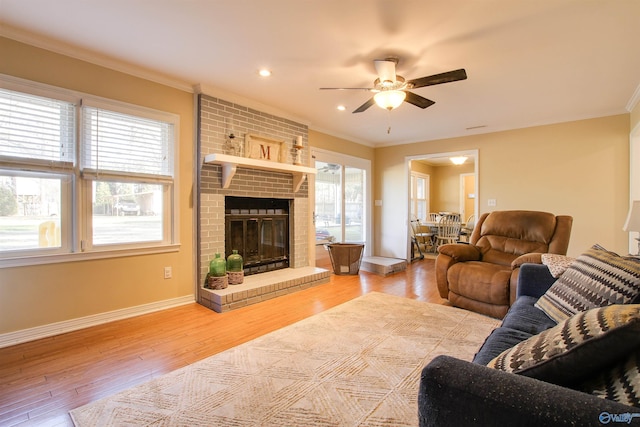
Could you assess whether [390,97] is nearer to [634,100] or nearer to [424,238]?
[634,100]

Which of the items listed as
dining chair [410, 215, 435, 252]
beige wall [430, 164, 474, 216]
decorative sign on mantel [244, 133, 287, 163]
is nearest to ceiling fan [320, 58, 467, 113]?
decorative sign on mantel [244, 133, 287, 163]

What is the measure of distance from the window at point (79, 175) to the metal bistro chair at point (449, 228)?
574cm

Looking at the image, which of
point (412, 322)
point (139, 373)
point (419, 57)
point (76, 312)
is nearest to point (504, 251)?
point (412, 322)

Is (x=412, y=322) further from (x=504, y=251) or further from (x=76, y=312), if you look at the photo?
(x=76, y=312)

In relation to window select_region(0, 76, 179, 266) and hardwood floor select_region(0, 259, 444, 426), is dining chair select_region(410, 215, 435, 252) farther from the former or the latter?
window select_region(0, 76, 179, 266)

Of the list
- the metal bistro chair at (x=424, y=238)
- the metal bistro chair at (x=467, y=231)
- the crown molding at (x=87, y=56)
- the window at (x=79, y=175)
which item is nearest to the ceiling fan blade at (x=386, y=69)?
the crown molding at (x=87, y=56)

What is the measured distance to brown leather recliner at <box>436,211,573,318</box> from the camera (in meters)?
2.87

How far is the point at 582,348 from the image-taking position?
2.57 ft

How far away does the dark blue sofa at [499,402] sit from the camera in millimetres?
636

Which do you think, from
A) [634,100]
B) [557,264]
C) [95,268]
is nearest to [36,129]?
[95,268]

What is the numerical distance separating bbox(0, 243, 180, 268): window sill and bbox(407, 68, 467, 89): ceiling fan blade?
2.87 m

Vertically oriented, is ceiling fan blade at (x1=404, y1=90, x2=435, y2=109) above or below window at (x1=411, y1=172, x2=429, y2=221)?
above

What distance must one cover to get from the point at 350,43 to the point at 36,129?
263 cm

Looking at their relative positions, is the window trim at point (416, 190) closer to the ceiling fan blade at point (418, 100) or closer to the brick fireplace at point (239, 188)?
the brick fireplace at point (239, 188)
